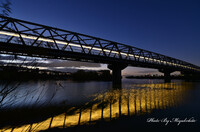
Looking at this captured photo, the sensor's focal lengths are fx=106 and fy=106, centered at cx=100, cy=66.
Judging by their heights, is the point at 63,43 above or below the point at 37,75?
above

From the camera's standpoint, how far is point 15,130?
606 centimetres

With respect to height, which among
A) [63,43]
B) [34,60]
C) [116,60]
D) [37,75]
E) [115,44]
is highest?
[115,44]

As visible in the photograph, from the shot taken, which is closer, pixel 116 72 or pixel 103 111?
pixel 103 111

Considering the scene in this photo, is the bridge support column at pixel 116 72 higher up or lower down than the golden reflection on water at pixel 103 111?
higher up

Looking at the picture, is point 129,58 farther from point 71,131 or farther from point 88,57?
point 71,131

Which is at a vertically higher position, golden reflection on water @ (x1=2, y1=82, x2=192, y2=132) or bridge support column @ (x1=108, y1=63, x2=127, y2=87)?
bridge support column @ (x1=108, y1=63, x2=127, y2=87)

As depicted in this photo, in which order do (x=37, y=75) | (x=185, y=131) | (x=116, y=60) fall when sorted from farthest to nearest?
(x=116, y=60) → (x=185, y=131) → (x=37, y=75)

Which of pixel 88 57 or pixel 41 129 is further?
pixel 88 57

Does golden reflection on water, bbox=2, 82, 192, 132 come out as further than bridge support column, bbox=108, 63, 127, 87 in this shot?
No

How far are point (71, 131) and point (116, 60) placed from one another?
33662mm

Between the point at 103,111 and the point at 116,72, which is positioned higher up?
the point at 116,72

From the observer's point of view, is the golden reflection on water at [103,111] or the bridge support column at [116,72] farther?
the bridge support column at [116,72]

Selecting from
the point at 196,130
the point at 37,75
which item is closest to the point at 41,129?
the point at 37,75

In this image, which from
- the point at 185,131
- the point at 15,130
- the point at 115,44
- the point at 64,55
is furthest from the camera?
the point at 115,44
